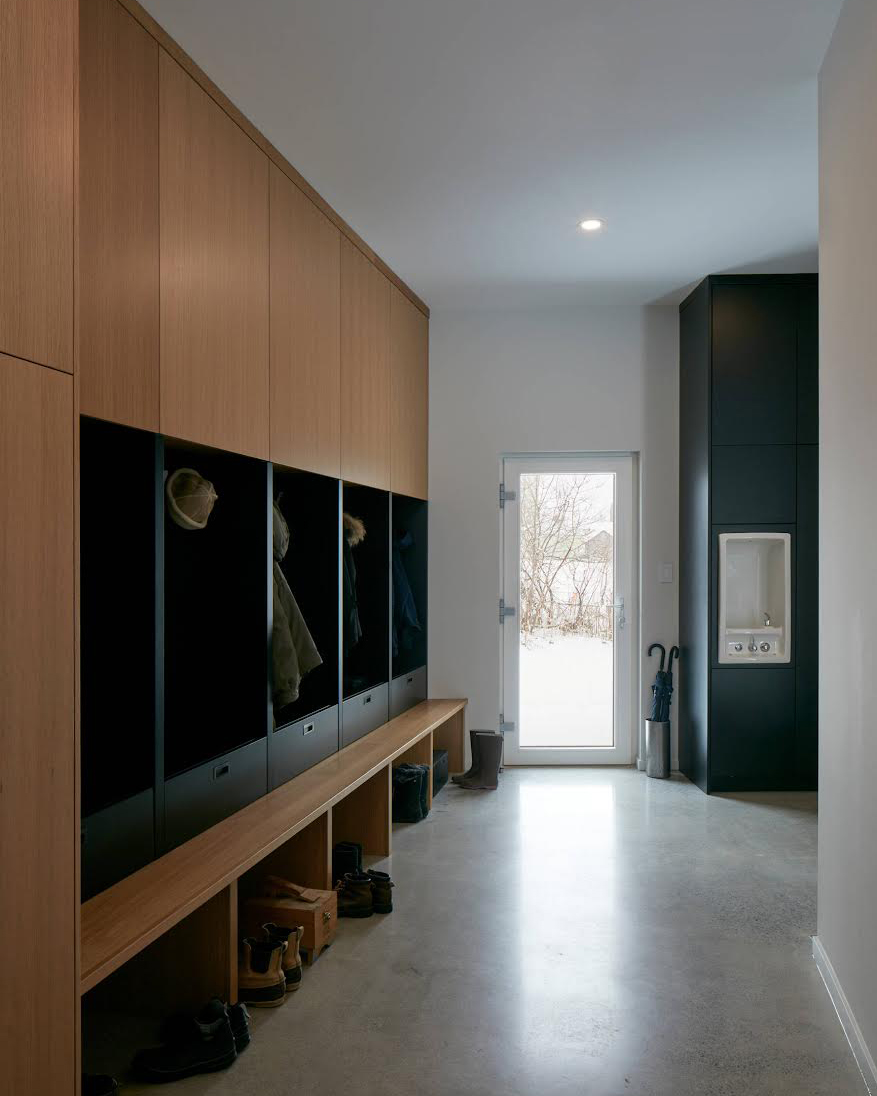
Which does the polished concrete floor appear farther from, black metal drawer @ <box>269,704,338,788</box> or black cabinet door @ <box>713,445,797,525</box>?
black cabinet door @ <box>713,445,797,525</box>

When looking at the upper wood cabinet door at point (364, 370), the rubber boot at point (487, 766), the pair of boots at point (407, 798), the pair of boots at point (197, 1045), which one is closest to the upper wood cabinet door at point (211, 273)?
the upper wood cabinet door at point (364, 370)

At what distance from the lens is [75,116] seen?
6.03 feet

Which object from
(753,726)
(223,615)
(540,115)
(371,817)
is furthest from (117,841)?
(753,726)

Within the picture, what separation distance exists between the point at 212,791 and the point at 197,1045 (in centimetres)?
84

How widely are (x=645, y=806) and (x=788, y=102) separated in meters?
3.60

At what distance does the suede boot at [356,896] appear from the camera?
366cm

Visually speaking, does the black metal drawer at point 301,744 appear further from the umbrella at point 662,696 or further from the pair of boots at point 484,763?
the umbrella at point 662,696

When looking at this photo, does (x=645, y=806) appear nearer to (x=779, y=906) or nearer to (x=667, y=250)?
(x=779, y=906)

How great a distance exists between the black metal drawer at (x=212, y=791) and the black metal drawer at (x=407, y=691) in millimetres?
1963

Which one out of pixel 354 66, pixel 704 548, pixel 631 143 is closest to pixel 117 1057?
pixel 354 66

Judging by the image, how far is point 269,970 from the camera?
2.93 m

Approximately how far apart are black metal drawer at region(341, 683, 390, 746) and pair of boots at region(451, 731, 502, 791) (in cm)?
78

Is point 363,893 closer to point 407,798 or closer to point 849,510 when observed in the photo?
point 407,798

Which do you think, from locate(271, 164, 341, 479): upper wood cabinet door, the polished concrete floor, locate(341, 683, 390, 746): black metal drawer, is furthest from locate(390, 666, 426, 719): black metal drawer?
locate(271, 164, 341, 479): upper wood cabinet door
